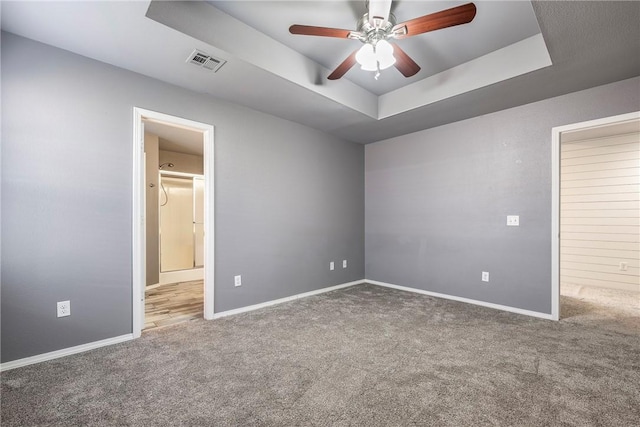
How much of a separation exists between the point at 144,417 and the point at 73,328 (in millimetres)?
1245

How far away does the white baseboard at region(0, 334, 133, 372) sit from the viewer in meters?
1.97

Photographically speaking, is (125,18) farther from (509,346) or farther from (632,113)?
(632,113)

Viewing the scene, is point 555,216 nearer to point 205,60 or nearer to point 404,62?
point 404,62

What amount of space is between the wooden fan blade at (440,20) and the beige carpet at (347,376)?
2.29 meters

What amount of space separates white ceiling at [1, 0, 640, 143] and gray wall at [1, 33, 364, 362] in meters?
0.21

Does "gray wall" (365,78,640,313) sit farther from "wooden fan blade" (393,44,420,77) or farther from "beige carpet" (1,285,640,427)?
"wooden fan blade" (393,44,420,77)

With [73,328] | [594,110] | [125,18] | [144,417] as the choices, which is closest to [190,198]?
[73,328]

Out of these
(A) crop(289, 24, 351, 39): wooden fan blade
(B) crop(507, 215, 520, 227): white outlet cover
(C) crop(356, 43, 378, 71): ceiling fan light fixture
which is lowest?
(B) crop(507, 215, 520, 227): white outlet cover

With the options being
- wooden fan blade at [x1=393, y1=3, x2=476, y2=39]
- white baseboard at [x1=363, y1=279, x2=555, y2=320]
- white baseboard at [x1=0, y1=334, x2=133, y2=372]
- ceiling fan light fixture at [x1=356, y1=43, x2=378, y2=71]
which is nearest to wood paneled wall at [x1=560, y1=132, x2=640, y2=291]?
white baseboard at [x1=363, y1=279, x2=555, y2=320]

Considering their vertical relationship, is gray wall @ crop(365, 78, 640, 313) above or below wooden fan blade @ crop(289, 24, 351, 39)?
below

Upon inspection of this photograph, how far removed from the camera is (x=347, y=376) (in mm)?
1875

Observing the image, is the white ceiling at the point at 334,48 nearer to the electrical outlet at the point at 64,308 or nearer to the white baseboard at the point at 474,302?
the electrical outlet at the point at 64,308

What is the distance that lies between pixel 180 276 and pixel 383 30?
476 cm

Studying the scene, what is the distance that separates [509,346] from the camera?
2.32 meters
